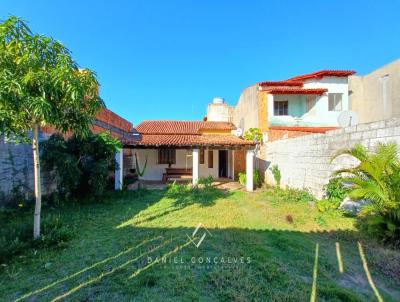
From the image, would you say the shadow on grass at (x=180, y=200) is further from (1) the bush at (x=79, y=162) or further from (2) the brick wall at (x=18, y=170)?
(2) the brick wall at (x=18, y=170)

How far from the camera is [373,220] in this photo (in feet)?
15.7

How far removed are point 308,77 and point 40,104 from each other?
17944mm

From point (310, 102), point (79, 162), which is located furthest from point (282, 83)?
point (79, 162)

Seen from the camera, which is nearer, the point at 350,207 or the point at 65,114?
the point at 65,114

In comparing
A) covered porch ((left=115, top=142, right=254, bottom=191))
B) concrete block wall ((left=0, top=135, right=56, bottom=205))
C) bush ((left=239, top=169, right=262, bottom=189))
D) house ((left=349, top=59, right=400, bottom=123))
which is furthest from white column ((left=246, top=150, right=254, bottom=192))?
house ((left=349, top=59, right=400, bottom=123))

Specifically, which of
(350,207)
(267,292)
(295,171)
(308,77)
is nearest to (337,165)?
(350,207)

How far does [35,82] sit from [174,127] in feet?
41.5

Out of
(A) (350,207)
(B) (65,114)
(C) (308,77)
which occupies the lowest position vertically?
(A) (350,207)

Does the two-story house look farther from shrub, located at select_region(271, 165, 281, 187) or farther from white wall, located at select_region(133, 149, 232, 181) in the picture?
white wall, located at select_region(133, 149, 232, 181)

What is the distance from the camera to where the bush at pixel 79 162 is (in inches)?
295

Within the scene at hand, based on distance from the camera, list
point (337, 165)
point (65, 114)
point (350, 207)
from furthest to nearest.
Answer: point (337, 165) < point (350, 207) < point (65, 114)

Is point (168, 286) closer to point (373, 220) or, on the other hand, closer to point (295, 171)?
point (373, 220)

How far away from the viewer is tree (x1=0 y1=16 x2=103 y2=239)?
380cm

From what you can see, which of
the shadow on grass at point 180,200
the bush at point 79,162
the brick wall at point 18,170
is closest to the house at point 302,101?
the shadow on grass at point 180,200
